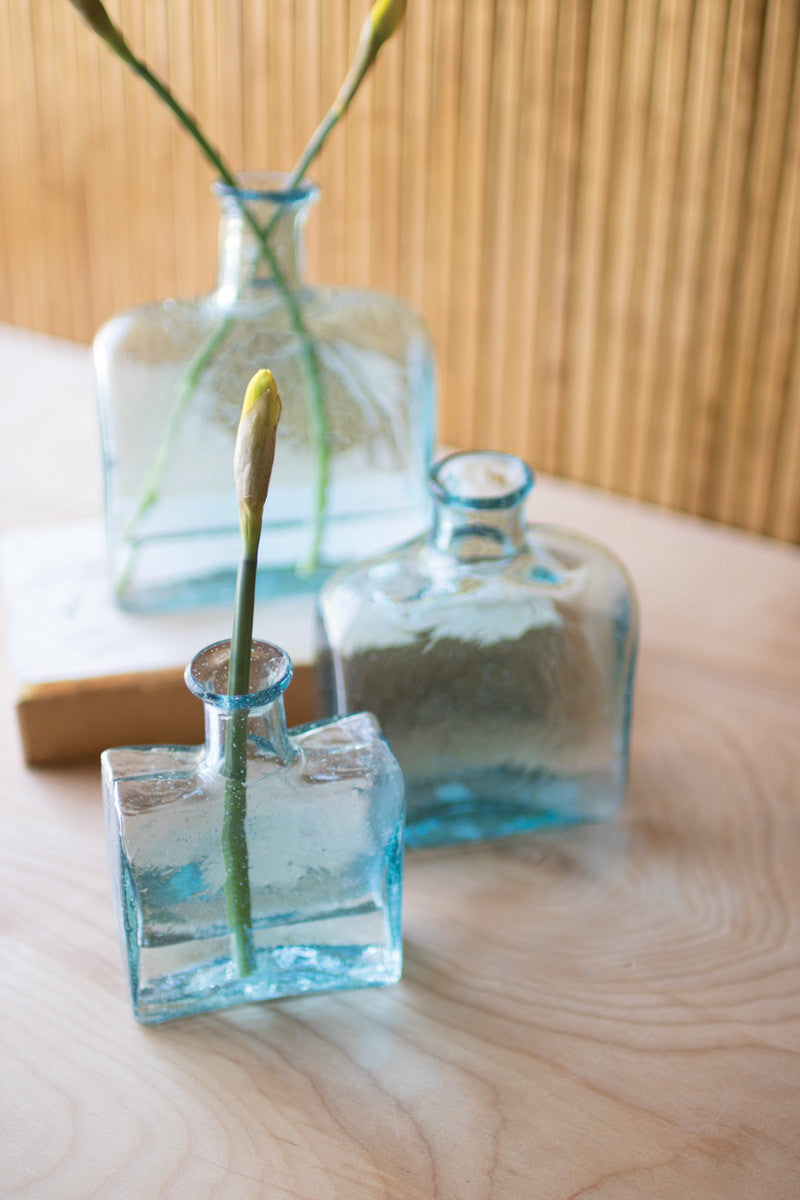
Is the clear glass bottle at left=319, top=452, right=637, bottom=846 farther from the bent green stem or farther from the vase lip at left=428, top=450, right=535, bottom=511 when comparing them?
the bent green stem

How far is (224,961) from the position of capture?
42cm

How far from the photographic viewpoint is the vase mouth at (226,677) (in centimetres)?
38

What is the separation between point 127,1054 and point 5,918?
0.08 meters

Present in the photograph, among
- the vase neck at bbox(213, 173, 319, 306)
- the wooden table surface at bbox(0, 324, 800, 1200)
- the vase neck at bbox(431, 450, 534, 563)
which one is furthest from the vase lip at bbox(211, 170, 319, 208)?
the wooden table surface at bbox(0, 324, 800, 1200)

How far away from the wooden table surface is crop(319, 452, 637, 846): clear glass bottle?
0.10 ft

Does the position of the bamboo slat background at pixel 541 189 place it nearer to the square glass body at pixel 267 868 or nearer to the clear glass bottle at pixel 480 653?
the clear glass bottle at pixel 480 653

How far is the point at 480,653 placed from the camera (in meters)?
0.48

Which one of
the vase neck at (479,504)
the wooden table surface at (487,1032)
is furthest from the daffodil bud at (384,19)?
the wooden table surface at (487,1032)

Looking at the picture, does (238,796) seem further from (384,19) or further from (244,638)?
(384,19)

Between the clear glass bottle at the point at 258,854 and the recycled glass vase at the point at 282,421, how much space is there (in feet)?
0.64

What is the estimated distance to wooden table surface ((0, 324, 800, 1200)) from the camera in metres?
0.37

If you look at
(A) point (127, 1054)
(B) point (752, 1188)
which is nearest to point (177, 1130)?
(A) point (127, 1054)

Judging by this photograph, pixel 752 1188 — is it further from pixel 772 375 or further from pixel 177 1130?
pixel 772 375

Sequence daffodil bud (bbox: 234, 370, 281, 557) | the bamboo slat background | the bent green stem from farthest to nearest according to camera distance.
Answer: the bamboo slat background
the bent green stem
daffodil bud (bbox: 234, 370, 281, 557)
